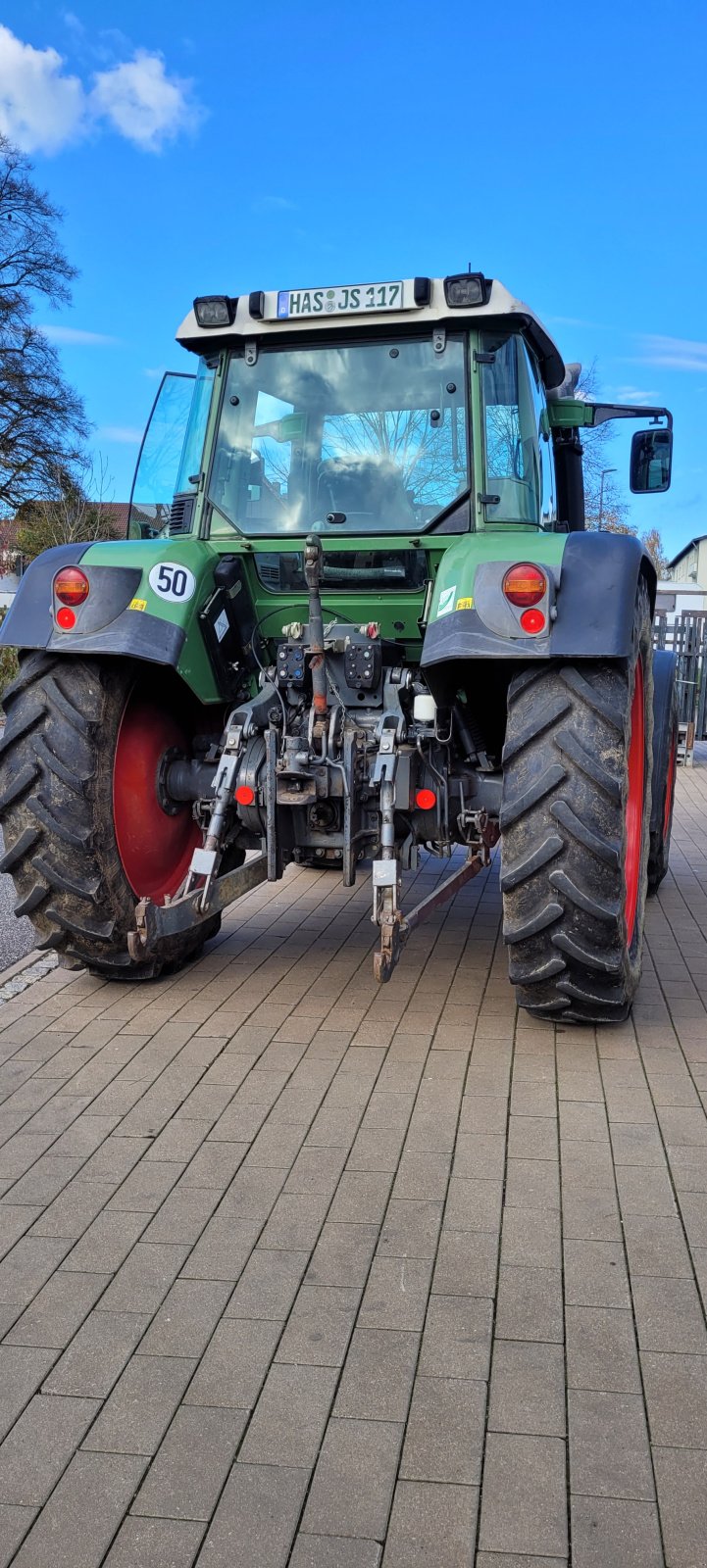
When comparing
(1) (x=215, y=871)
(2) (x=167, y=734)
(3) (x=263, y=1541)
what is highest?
(2) (x=167, y=734)

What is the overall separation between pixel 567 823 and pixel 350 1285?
68.4 inches

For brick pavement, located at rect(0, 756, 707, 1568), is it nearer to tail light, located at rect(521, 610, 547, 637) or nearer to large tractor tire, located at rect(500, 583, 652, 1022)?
large tractor tire, located at rect(500, 583, 652, 1022)

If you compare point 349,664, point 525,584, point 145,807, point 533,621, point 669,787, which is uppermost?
point 525,584

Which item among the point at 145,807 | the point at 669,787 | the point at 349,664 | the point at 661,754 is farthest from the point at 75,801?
the point at 669,787

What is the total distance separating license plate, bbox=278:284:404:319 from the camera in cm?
489

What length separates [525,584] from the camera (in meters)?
4.14

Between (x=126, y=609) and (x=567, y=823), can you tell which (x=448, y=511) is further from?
(x=567, y=823)

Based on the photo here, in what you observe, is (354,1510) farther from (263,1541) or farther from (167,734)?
(167,734)

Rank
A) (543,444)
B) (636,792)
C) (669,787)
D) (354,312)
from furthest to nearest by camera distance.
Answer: (669,787) → (543,444) → (636,792) → (354,312)

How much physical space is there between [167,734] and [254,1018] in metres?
1.26

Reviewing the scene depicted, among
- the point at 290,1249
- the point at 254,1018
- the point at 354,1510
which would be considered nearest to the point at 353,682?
the point at 254,1018

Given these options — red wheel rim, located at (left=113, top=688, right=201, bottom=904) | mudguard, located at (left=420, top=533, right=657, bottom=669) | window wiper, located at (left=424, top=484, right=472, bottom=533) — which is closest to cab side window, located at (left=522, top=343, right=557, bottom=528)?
window wiper, located at (left=424, top=484, right=472, bottom=533)

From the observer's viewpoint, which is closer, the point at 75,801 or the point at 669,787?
the point at 75,801

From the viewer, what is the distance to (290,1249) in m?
3.08
